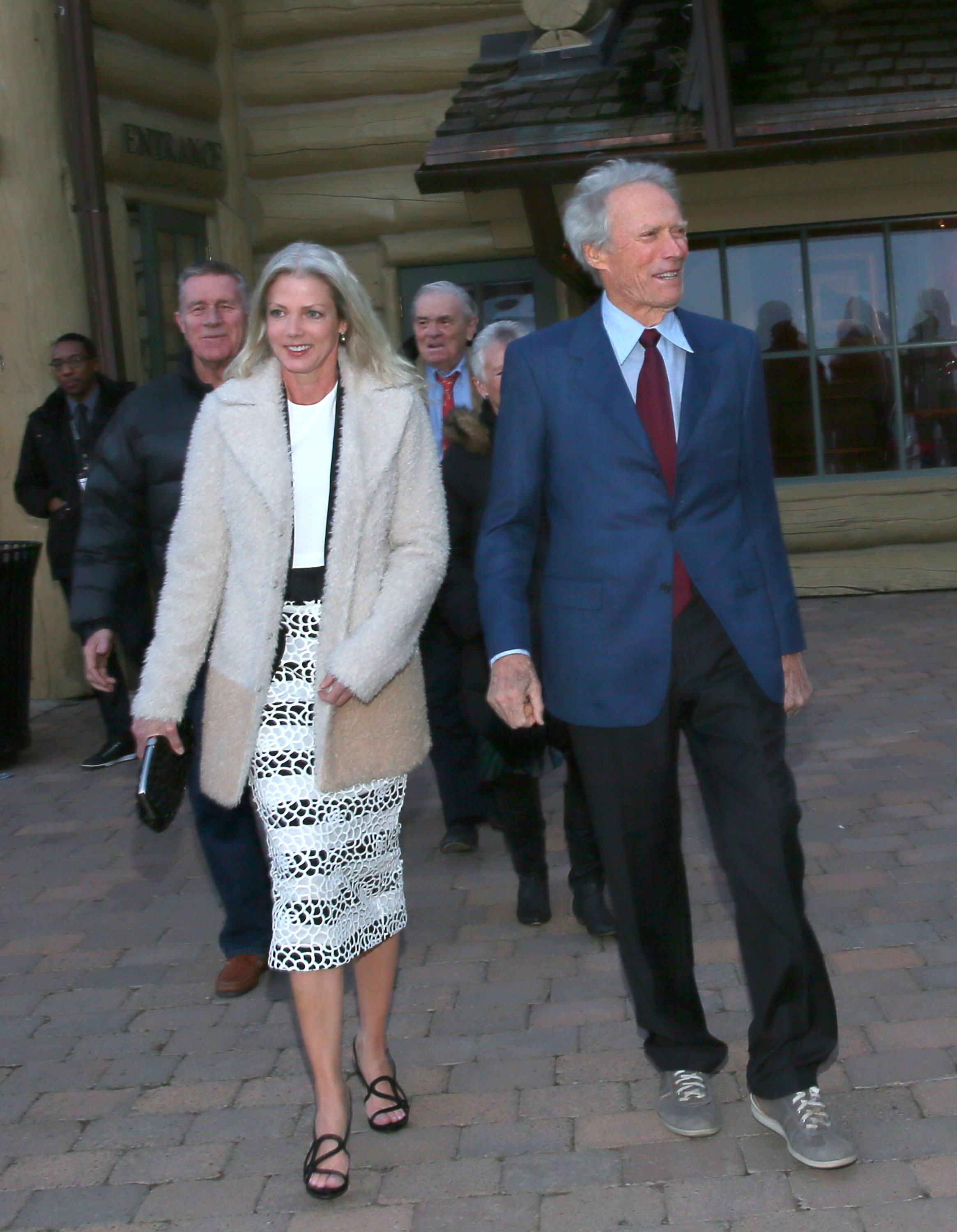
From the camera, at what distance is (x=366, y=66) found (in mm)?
10328

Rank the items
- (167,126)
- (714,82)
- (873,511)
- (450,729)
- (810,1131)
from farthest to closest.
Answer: (873,511), (167,126), (714,82), (450,729), (810,1131)

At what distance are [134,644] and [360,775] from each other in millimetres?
2488

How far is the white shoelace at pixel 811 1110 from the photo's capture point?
→ 3107 millimetres

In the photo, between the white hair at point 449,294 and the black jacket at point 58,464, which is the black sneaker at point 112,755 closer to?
the black jacket at point 58,464

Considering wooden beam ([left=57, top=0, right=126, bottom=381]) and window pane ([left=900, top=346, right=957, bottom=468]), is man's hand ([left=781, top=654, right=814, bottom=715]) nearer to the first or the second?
wooden beam ([left=57, top=0, right=126, bottom=381])

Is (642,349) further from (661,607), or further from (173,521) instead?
(173,521)

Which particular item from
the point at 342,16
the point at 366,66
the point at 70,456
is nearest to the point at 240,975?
the point at 70,456

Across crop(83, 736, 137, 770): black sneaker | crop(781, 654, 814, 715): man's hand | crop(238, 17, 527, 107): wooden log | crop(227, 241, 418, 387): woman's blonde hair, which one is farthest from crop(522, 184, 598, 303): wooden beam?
crop(781, 654, 814, 715): man's hand

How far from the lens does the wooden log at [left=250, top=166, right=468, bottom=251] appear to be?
33.9 feet

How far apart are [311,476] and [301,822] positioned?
2.36 ft

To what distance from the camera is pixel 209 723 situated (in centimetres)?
333

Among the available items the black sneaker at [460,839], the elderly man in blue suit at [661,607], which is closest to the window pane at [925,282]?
the black sneaker at [460,839]

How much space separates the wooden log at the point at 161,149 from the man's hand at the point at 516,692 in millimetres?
6533

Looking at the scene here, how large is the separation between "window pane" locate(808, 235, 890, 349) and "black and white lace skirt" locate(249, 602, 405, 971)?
7.79 m
